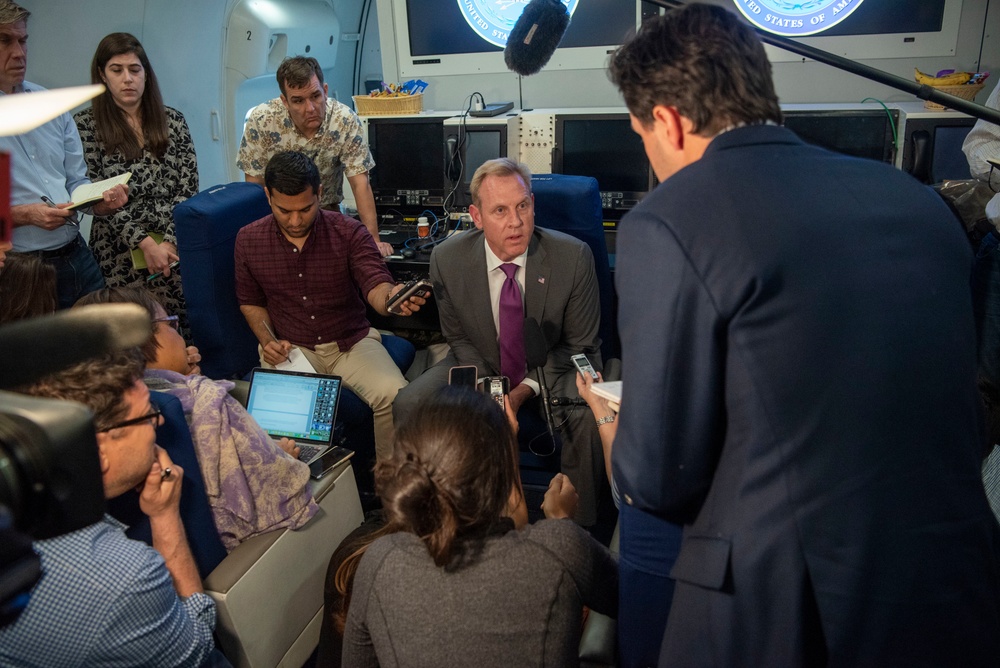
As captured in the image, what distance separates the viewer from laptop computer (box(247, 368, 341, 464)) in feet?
7.24

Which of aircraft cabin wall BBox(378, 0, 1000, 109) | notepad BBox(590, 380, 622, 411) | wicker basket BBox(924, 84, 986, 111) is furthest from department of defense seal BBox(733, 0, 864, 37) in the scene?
notepad BBox(590, 380, 622, 411)

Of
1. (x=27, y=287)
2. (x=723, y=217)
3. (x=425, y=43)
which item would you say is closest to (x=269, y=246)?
(x=27, y=287)

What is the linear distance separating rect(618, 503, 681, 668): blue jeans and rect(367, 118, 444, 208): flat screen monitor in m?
2.67

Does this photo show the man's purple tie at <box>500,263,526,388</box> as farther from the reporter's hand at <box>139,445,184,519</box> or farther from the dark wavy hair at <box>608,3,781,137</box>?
the dark wavy hair at <box>608,3,781,137</box>

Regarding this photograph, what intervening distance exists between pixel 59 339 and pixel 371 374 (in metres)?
2.18

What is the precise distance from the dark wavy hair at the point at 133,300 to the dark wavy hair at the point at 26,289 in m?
0.24

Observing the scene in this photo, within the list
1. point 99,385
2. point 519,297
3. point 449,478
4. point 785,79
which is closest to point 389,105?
point 519,297

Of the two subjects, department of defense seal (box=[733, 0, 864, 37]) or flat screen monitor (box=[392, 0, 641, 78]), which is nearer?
department of defense seal (box=[733, 0, 864, 37])

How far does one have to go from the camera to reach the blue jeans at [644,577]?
1333 mm

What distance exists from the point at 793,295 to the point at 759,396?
135 millimetres

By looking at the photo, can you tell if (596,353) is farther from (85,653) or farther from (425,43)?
(425,43)

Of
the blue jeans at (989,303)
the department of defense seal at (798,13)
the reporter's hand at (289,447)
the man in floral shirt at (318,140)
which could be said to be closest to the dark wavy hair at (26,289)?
the reporter's hand at (289,447)

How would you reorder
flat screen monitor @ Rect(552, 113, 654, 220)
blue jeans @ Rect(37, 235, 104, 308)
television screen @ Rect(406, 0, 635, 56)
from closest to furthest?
blue jeans @ Rect(37, 235, 104, 308), flat screen monitor @ Rect(552, 113, 654, 220), television screen @ Rect(406, 0, 635, 56)

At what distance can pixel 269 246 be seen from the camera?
9.32 ft
